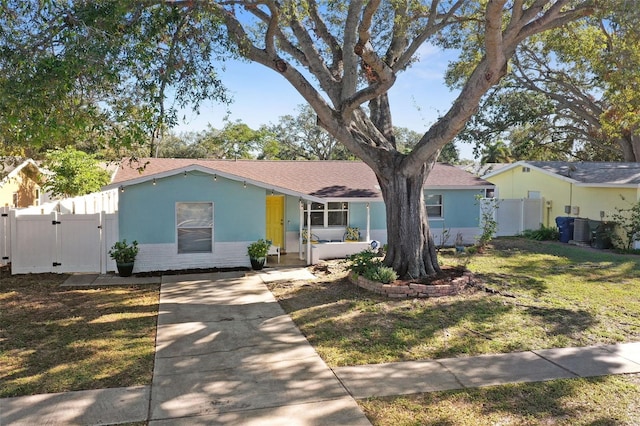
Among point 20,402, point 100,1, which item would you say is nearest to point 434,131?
point 100,1

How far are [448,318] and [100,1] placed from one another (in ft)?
27.6

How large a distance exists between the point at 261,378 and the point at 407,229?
251 inches

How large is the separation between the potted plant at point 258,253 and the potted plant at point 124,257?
322 centimetres

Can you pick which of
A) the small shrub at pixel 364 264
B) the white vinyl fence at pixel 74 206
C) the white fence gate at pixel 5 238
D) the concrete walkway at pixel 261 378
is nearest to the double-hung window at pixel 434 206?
the small shrub at pixel 364 264

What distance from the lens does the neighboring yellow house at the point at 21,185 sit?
19.1 m

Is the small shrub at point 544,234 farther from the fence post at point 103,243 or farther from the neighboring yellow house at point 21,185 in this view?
the neighboring yellow house at point 21,185

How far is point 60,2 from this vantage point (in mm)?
8742

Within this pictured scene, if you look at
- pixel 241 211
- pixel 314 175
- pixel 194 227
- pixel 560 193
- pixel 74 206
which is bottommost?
pixel 194 227

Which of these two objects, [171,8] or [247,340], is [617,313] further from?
[171,8]

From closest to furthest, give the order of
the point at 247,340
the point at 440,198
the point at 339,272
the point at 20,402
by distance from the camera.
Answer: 1. the point at 20,402
2. the point at 247,340
3. the point at 339,272
4. the point at 440,198

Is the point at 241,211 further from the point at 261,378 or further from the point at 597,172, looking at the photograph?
the point at 597,172

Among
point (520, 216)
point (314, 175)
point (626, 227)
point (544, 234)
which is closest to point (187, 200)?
point (314, 175)

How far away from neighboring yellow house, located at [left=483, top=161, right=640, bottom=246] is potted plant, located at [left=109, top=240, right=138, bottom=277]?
58.2ft

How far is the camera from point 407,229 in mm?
11500
